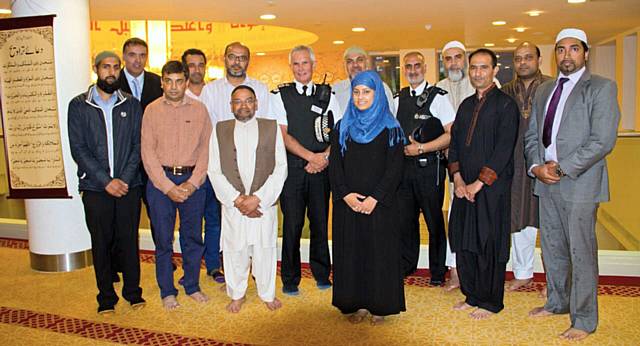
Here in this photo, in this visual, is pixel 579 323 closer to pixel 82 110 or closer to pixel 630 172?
pixel 630 172

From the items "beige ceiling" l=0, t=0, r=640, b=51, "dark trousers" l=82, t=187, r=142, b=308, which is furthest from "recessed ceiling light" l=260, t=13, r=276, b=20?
"dark trousers" l=82, t=187, r=142, b=308

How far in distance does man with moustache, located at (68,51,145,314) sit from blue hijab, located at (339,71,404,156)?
1571 mm

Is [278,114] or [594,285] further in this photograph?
[278,114]

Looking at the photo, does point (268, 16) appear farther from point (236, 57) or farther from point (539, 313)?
point (539, 313)

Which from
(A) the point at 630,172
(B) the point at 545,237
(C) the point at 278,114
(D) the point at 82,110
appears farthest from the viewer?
(A) the point at 630,172

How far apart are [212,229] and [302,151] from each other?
108cm

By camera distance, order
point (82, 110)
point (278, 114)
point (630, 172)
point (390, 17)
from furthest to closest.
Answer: point (390, 17)
point (630, 172)
point (278, 114)
point (82, 110)

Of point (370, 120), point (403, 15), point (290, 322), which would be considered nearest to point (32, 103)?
point (290, 322)

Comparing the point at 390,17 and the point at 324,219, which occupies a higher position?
the point at 390,17

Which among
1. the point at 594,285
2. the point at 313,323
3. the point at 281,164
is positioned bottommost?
the point at 313,323

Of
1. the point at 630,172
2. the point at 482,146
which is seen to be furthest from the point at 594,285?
the point at 630,172

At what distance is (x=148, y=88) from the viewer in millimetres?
4988

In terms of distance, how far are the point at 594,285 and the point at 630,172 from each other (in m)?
2.96

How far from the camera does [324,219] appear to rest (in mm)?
4688
